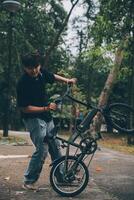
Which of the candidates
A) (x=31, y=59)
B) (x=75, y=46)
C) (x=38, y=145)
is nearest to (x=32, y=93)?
(x=31, y=59)

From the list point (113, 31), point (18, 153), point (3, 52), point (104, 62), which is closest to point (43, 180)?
point (18, 153)

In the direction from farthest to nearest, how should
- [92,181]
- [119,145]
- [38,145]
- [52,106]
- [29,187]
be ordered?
[119,145]
[92,181]
[29,187]
[38,145]
[52,106]

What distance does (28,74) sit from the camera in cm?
789

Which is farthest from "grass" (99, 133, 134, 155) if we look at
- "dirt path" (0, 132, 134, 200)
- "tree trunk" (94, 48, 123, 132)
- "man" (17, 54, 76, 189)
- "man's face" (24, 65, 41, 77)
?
"man's face" (24, 65, 41, 77)

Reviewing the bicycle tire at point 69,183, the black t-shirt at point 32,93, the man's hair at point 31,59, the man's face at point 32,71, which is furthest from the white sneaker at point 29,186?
the man's hair at point 31,59

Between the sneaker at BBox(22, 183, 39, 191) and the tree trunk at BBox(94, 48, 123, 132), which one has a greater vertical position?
the sneaker at BBox(22, 183, 39, 191)

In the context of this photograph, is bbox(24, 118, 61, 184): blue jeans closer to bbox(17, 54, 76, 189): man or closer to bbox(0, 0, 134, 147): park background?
bbox(17, 54, 76, 189): man

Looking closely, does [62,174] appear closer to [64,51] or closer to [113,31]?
[113,31]

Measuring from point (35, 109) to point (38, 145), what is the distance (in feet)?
1.78

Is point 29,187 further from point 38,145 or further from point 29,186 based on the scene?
point 38,145

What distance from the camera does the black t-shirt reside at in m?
7.79

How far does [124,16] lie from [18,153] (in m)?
7.26

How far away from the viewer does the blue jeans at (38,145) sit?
7.81 m

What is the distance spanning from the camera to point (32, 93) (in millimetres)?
7875
